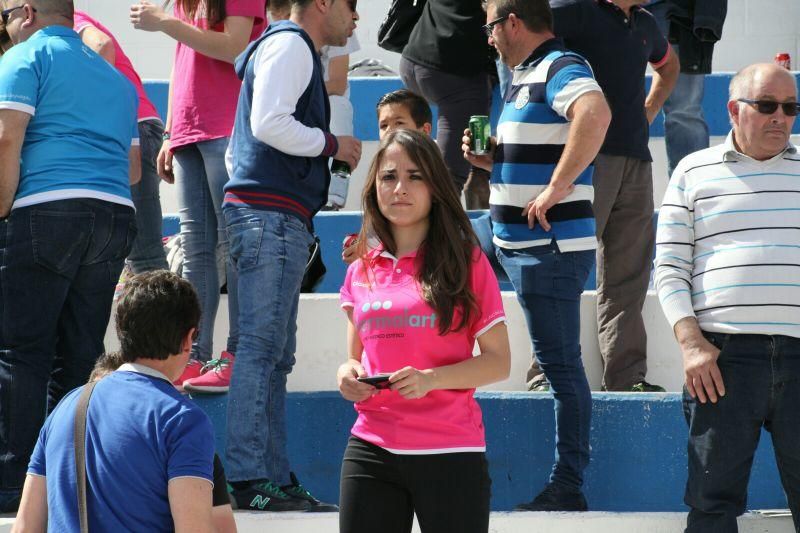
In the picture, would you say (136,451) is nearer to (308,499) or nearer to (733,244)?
(308,499)

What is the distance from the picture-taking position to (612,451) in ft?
12.5

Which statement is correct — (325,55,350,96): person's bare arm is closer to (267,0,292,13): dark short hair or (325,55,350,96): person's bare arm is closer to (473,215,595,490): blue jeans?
(267,0,292,13): dark short hair

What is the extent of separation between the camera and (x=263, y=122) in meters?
3.36

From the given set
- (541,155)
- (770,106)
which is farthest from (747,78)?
(541,155)

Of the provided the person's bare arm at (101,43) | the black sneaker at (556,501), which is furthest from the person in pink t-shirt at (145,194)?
the black sneaker at (556,501)

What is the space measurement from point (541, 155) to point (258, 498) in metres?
1.25

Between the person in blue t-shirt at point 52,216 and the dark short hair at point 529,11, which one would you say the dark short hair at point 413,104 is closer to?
the dark short hair at point 529,11

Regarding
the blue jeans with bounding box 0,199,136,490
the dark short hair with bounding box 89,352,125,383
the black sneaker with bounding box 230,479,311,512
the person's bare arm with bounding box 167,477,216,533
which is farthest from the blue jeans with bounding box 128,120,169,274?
the person's bare arm with bounding box 167,477,216,533

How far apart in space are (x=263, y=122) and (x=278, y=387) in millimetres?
769

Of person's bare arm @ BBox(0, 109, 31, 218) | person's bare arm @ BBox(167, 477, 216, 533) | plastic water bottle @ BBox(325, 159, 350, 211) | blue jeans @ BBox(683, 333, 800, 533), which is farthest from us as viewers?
plastic water bottle @ BBox(325, 159, 350, 211)

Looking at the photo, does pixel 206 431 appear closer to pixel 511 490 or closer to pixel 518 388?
pixel 511 490

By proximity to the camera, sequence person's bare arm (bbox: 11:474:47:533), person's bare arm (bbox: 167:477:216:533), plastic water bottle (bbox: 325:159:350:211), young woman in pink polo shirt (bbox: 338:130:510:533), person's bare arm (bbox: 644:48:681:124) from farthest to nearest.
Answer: plastic water bottle (bbox: 325:159:350:211), person's bare arm (bbox: 644:48:681:124), young woman in pink polo shirt (bbox: 338:130:510:533), person's bare arm (bbox: 11:474:47:533), person's bare arm (bbox: 167:477:216:533)

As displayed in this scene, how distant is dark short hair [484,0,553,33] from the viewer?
3.59 metres

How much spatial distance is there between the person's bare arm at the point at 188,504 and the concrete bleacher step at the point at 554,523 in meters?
1.10
